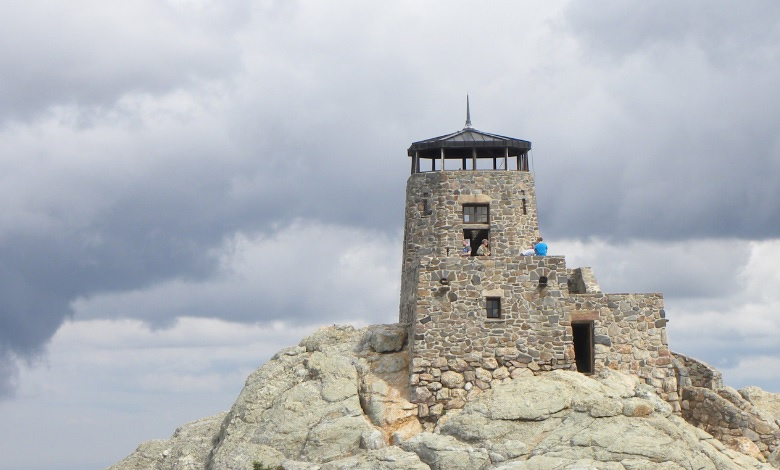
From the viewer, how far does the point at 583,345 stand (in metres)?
55.8

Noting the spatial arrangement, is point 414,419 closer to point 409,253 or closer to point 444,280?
point 444,280

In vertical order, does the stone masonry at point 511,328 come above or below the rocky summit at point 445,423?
above

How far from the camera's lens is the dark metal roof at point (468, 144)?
60.9 metres

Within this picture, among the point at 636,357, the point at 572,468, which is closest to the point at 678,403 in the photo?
the point at 636,357

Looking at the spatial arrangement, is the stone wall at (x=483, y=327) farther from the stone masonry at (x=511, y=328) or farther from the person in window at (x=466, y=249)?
the person in window at (x=466, y=249)

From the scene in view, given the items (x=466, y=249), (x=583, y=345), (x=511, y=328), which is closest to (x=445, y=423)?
(x=511, y=328)

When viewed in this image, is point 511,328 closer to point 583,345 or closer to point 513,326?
point 513,326

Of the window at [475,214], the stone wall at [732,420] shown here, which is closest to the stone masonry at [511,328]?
the stone wall at [732,420]

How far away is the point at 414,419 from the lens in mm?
50062

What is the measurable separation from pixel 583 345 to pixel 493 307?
21.7 ft

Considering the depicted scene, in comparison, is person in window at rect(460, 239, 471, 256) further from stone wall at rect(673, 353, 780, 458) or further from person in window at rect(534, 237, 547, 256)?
stone wall at rect(673, 353, 780, 458)

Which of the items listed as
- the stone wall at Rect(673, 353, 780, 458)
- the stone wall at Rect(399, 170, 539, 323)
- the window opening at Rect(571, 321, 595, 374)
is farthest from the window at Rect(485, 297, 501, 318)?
the stone wall at Rect(673, 353, 780, 458)

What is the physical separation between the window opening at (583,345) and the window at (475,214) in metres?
7.60

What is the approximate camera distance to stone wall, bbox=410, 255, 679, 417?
5053cm
